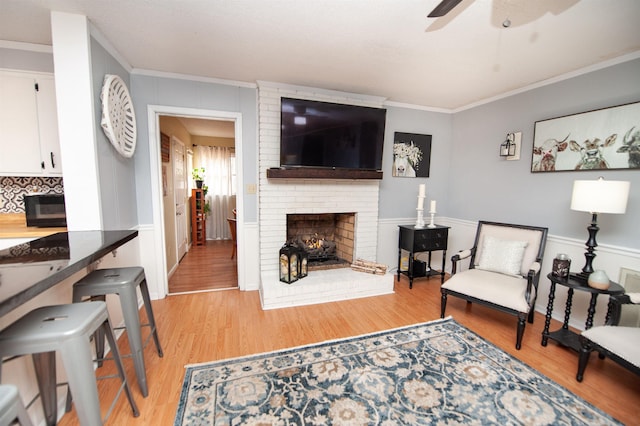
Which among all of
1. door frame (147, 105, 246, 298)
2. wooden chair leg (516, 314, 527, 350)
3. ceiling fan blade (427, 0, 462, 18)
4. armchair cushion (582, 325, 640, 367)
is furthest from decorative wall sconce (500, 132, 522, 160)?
door frame (147, 105, 246, 298)

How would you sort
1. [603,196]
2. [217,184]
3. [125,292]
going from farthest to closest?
[217,184] → [603,196] → [125,292]

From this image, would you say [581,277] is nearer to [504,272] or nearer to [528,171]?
[504,272]

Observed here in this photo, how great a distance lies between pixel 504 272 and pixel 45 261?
3.42 m

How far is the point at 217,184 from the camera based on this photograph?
20.2 ft

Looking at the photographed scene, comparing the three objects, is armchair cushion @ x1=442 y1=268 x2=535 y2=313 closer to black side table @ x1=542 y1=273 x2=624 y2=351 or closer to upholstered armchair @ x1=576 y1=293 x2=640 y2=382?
black side table @ x1=542 y1=273 x2=624 y2=351

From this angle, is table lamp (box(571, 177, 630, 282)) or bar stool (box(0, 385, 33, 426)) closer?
bar stool (box(0, 385, 33, 426))

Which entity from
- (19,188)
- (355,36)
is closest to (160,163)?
(19,188)

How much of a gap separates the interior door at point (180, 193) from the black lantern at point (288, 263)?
230 centimetres

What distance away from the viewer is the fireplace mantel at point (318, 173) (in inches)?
114

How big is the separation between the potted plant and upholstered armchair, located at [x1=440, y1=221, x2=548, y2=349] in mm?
5025

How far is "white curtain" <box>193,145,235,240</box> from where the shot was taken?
19.7ft

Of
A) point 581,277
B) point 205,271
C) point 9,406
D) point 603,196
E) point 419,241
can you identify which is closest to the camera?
point 9,406

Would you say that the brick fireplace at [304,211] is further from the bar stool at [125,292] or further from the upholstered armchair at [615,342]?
the upholstered armchair at [615,342]

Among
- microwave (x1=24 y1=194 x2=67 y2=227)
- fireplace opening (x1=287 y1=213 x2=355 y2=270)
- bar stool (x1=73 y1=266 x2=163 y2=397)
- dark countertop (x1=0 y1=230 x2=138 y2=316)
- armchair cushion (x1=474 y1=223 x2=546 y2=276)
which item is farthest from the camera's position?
fireplace opening (x1=287 y1=213 x2=355 y2=270)
